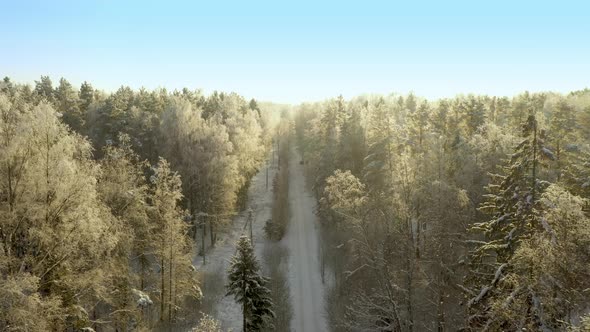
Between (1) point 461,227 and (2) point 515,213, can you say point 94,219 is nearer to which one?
(2) point 515,213

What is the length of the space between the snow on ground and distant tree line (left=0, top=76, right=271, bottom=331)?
2638 mm

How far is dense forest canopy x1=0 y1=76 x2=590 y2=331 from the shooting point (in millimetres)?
14977

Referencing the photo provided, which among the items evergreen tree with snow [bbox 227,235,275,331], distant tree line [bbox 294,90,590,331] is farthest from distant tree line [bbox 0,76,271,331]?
distant tree line [bbox 294,90,590,331]

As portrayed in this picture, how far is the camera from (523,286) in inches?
562

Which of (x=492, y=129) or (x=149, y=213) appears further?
(x=492, y=129)

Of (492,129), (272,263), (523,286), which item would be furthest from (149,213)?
(492,129)

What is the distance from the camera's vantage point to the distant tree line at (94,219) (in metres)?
17.6

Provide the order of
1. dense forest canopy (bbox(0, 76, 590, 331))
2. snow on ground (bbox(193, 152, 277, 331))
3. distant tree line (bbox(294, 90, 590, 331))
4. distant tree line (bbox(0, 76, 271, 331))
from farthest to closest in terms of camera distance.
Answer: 1. snow on ground (bbox(193, 152, 277, 331))
2. distant tree line (bbox(0, 76, 271, 331))
3. dense forest canopy (bbox(0, 76, 590, 331))
4. distant tree line (bbox(294, 90, 590, 331))

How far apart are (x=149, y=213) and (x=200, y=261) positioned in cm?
1446

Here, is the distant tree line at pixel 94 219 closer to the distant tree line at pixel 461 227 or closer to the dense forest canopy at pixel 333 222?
the dense forest canopy at pixel 333 222

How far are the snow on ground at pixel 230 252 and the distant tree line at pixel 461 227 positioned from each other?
27.6 ft

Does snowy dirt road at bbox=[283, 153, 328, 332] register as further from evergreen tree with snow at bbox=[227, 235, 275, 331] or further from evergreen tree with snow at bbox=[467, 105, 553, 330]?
evergreen tree with snow at bbox=[467, 105, 553, 330]

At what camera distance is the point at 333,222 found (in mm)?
47125

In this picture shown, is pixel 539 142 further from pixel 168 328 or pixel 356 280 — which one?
pixel 168 328
